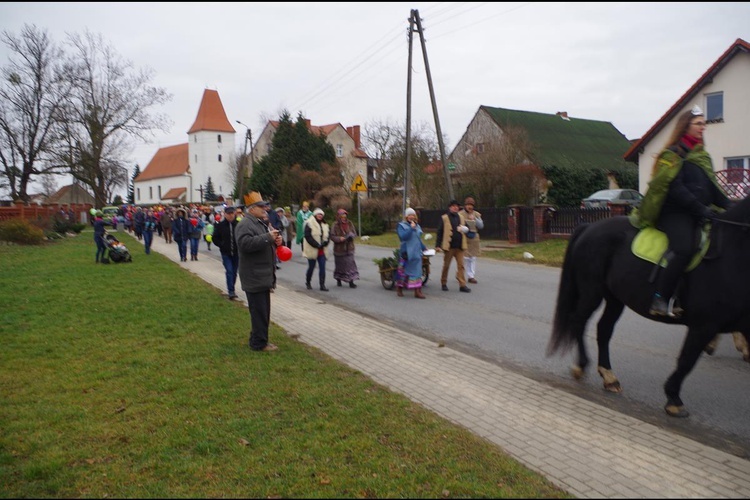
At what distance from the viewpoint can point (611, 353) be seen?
7406 mm

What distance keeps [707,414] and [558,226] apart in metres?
18.1

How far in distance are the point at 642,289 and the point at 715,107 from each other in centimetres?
2619

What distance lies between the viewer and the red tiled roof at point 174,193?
10388 centimetres

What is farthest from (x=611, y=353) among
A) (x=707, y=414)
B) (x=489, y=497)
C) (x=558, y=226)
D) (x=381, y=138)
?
(x=381, y=138)

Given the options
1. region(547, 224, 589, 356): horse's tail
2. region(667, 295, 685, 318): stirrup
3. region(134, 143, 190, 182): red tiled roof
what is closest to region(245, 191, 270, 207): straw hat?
region(547, 224, 589, 356): horse's tail

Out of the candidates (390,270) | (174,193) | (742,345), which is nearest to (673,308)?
(742,345)

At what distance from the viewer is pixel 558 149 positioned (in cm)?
4366

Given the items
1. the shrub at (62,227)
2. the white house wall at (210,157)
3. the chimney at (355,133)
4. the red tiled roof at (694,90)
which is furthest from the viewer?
the white house wall at (210,157)

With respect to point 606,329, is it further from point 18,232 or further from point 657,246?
point 18,232

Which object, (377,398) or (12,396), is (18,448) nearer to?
(12,396)

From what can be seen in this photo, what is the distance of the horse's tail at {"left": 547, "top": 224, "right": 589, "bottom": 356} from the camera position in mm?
6172

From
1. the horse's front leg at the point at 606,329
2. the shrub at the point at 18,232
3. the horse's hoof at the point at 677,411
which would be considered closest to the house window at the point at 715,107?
the horse's front leg at the point at 606,329

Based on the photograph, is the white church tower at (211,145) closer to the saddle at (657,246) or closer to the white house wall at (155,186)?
the white house wall at (155,186)

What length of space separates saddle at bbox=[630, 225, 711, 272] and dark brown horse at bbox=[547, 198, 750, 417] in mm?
48
